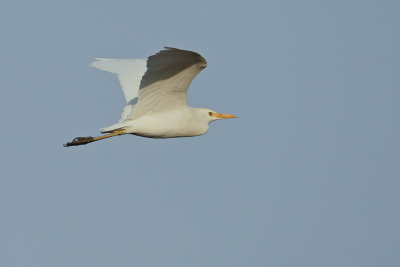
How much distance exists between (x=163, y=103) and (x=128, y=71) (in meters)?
2.64

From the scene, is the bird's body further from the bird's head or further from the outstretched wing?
the outstretched wing

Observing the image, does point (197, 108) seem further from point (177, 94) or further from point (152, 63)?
point (152, 63)

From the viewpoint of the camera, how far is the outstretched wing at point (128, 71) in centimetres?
1719

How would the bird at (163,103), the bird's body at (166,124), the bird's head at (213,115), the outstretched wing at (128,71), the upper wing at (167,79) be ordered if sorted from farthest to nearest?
the outstretched wing at (128,71), the bird's head at (213,115), the bird's body at (166,124), the bird at (163,103), the upper wing at (167,79)

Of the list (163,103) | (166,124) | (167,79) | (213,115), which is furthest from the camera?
(213,115)

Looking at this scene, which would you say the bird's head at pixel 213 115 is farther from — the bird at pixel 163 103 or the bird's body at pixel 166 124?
the bird's body at pixel 166 124

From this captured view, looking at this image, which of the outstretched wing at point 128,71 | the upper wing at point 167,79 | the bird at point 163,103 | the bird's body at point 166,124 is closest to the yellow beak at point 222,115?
the bird at point 163,103

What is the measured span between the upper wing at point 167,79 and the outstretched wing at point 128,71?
1316 millimetres

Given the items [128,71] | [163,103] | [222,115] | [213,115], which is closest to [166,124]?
[163,103]

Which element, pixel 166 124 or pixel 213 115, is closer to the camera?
pixel 166 124

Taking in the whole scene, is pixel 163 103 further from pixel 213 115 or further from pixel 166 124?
pixel 213 115

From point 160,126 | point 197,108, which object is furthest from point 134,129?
point 197,108

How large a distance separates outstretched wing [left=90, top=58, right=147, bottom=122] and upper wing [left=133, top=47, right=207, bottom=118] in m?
1.32

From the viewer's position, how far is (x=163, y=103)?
15.5m
